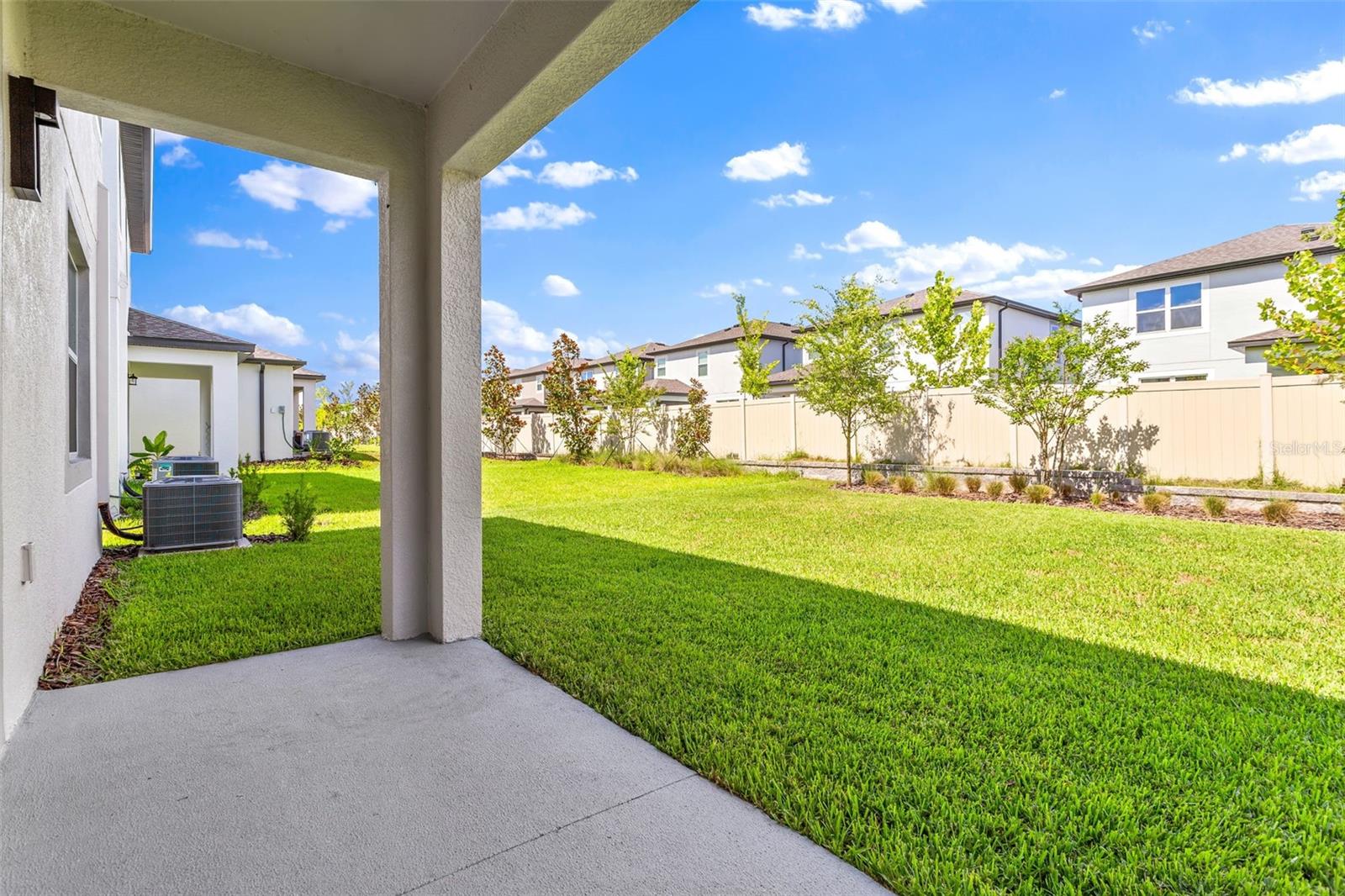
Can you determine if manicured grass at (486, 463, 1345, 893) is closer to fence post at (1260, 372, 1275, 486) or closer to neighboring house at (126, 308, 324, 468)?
fence post at (1260, 372, 1275, 486)

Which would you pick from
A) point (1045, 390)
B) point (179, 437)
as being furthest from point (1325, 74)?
point (179, 437)

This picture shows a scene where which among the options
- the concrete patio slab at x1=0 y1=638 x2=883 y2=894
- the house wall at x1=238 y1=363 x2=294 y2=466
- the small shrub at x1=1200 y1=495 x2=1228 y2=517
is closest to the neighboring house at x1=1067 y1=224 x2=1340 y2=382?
the small shrub at x1=1200 y1=495 x2=1228 y2=517

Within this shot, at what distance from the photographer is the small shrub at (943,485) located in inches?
403

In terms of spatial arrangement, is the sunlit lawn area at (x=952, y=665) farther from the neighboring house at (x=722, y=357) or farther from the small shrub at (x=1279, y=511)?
the neighboring house at (x=722, y=357)

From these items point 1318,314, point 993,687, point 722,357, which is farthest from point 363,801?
point 722,357

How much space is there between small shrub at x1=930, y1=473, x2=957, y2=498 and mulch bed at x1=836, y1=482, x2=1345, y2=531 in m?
0.12

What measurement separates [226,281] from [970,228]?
32.8m

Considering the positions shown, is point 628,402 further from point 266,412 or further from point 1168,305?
point 1168,305

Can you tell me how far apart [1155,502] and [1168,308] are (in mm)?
10350

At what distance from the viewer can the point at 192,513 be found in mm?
5758

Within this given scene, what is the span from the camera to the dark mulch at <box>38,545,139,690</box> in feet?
9.70

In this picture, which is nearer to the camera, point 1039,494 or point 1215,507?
point 1215,507

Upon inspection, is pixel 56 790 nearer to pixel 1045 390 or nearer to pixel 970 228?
pixel 1045 390

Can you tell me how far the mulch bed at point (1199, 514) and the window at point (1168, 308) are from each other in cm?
966
